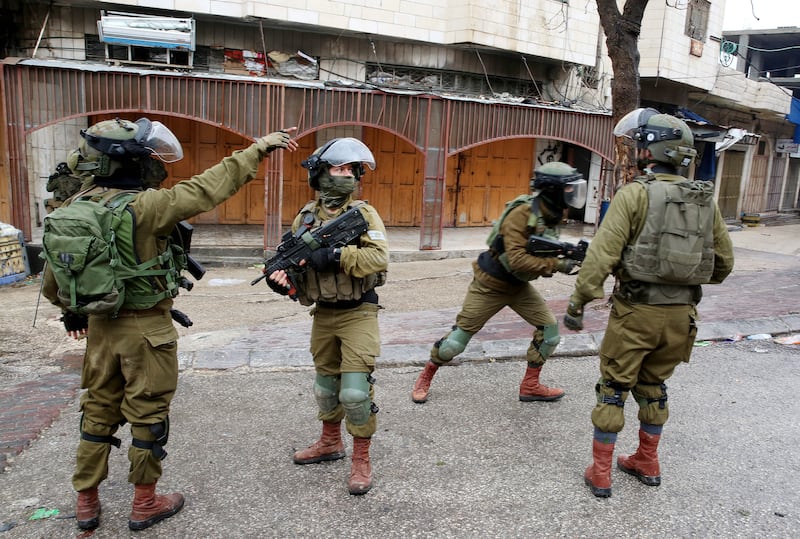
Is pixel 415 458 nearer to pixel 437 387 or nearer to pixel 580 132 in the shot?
pixel 437 387

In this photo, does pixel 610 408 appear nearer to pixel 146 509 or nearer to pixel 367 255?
pixel 367 255

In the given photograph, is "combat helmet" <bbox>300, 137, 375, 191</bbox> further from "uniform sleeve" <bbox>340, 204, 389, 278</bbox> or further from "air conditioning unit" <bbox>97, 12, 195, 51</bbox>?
"air conditioning unit" <bbox>97, 12, 195, 51</bbox>

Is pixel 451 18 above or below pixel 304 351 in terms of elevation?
above

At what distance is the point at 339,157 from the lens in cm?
329

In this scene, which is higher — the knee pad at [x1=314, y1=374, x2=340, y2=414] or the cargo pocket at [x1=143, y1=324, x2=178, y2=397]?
the cargo pocket at [x1=143, y1=324, x2=178, y2=397]

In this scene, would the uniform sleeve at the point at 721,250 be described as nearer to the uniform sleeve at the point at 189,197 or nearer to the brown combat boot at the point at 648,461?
the brown combat boot at the point at 648,461

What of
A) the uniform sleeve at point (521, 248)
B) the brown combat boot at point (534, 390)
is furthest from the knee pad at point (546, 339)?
the uniform sleeve at point (521, 248)

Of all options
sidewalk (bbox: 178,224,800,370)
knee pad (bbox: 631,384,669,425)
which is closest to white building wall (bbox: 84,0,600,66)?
sidewalk (bbox: 178,224,800,370)

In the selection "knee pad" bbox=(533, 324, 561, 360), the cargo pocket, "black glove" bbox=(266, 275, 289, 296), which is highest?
"black glove" bbox=(266, 275, 289, 296)

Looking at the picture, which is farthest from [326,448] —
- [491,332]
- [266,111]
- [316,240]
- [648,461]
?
[266,111]

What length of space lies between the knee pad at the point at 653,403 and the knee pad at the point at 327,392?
1.65 metres

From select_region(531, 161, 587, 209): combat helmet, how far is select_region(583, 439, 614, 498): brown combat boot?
4.47ft

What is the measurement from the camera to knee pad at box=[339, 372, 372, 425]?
319cm

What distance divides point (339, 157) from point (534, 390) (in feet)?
7.28
